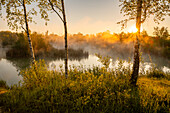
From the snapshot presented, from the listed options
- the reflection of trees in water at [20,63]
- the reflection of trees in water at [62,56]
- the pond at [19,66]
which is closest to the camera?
the pond at [19,66]

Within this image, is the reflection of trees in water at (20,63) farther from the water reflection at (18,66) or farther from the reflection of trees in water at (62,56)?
the reflection of trees in water at (62,56)

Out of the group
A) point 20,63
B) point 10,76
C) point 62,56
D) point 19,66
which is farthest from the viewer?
point 62,56

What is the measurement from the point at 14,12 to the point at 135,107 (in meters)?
11.5

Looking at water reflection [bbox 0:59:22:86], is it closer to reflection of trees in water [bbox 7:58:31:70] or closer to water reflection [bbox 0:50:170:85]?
water reflection [bbox 0:50:170:85]

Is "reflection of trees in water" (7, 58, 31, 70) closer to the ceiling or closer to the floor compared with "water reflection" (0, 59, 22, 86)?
closer to the ceiling

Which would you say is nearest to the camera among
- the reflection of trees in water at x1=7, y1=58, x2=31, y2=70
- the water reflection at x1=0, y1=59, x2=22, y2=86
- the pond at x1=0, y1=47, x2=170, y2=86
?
the water reflection at x1=0, y1=59, x2=22, y2=86

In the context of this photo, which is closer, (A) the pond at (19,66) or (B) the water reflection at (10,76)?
(B) the water reflection at (10,76)

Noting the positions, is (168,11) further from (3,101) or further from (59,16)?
(3,101)

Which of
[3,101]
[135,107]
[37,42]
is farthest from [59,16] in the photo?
[37,42]

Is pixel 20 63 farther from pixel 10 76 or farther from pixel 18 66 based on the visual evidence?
pixel 10 76

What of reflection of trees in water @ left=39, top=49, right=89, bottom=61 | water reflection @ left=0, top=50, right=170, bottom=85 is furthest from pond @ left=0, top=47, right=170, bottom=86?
reflection of trees in water @ left=39, top=49, right=89, bottom=61

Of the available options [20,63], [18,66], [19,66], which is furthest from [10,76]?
[20,63]

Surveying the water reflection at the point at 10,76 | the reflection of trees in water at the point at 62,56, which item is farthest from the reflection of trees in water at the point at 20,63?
the reflection of trees in water at the point at 62,56

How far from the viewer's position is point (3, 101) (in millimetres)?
4602
